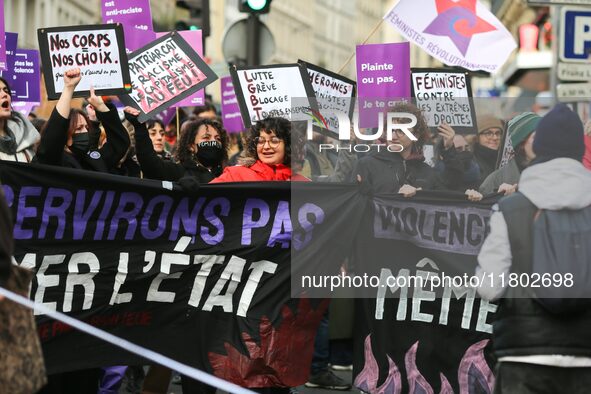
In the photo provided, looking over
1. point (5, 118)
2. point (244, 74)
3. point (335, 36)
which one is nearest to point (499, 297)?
point (5, 118)

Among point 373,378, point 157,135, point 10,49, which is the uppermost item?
point 10,49

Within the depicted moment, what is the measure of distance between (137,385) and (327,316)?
146 cm

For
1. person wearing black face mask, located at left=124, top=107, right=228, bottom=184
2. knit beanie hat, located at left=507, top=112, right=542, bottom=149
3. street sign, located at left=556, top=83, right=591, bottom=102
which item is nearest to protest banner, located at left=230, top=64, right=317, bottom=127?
person wearing black face mask, located at left=124, top=107, right=228, bottom=184

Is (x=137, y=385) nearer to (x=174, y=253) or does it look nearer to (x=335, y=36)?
(x=174, y=253)

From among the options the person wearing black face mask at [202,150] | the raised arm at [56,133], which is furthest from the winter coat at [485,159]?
the raised arm at [56,133]

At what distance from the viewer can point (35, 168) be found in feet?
25.6

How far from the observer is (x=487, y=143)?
8742 mm

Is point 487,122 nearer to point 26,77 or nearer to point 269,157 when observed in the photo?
point 269,157

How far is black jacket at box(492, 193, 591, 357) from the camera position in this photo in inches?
232

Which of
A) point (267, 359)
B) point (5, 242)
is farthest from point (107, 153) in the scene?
point (5, 242)

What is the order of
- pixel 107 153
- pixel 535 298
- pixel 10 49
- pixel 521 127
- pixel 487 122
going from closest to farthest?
pixel 535 298
pixel 521 127
pixel 107 153
pixel 487 122
pixel 10 49

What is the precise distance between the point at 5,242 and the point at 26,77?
6.22 meters

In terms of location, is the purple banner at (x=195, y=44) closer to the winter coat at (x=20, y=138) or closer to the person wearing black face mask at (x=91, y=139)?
the person wearing black face mask at (x=91, y=139)

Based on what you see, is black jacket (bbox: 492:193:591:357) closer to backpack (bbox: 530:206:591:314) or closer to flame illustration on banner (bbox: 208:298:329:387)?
backpack (bbox: 530:206:591:314)
